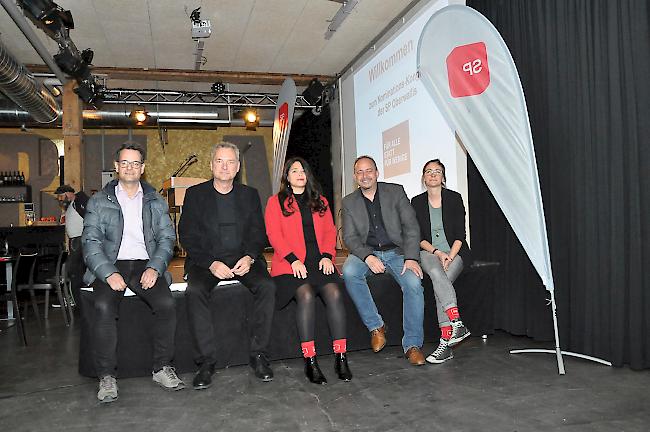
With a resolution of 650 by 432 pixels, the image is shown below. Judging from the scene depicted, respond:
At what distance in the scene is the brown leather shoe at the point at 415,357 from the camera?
2.91 metres

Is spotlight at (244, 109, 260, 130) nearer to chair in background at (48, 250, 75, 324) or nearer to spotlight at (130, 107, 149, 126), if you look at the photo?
spotlight at (130, 107, 149, 126)

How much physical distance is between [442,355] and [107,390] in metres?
1.81

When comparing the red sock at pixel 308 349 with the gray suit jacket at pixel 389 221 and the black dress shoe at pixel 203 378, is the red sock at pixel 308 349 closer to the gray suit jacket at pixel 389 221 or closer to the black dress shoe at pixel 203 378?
the black dress shoe at pixel 203 378

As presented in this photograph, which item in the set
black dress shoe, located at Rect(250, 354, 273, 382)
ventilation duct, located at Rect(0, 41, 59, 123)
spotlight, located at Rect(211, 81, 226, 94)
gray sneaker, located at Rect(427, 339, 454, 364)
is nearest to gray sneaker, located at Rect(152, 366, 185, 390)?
black dress shoe, located at Rect(250, 354, 273, 382)

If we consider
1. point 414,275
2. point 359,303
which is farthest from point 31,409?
point 414,275

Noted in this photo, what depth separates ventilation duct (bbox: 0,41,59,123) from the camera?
20.1ft

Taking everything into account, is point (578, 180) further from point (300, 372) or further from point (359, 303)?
point (300, 372)

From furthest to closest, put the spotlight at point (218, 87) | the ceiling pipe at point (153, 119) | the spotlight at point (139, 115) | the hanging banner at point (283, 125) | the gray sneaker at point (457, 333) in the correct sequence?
the ceiling pipe at point (153, 119), the spotlight at point (139, 115), the spotlight at point (218, 87), the hanging banner at point (283, 125), the gray sneaker at point (457, 333)

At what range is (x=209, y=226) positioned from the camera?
3.02 meters

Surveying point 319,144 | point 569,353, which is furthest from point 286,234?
point 319,144

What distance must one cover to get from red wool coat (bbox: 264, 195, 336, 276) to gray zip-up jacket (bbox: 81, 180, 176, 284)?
0.59 meters

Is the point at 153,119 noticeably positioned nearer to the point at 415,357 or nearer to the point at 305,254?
the point at 305,254

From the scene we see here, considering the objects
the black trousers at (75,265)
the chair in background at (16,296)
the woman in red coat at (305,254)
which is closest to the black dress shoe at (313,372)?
the woman in red coat at (305,254)

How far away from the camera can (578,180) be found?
3.07 meters
